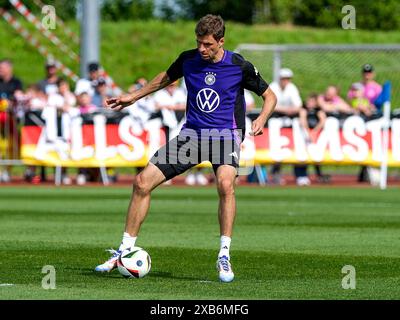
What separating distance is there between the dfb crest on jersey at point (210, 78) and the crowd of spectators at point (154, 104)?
14.5 m

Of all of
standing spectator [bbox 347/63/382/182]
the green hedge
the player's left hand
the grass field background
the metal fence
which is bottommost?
the grass field background

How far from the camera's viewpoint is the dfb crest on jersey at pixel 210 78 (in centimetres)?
1097

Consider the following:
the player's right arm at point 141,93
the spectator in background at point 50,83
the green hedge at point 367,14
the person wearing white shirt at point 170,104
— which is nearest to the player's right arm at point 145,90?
the player's right arm at point 141,93

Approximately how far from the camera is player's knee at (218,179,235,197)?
10805mm

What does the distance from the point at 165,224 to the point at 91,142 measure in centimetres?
1005

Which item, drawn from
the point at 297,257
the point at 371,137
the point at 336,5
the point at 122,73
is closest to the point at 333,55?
the point at 122,73

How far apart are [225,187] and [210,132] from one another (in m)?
0.57

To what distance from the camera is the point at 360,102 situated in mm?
26969

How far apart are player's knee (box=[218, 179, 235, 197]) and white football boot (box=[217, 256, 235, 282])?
60 cm

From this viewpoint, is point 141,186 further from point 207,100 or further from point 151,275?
point 207,100

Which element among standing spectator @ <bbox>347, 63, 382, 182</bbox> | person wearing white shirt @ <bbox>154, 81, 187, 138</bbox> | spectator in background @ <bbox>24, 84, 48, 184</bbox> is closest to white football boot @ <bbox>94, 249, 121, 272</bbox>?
person wearing white shirt @ <bbox>154, 81, 187, 138</bbox>

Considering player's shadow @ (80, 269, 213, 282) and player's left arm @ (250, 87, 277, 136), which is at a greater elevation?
player's left arm @ (250, 87, 277, 136)

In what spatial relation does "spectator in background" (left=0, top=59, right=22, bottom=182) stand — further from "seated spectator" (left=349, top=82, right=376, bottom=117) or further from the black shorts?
the black shorts

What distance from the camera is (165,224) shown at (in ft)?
53.6
